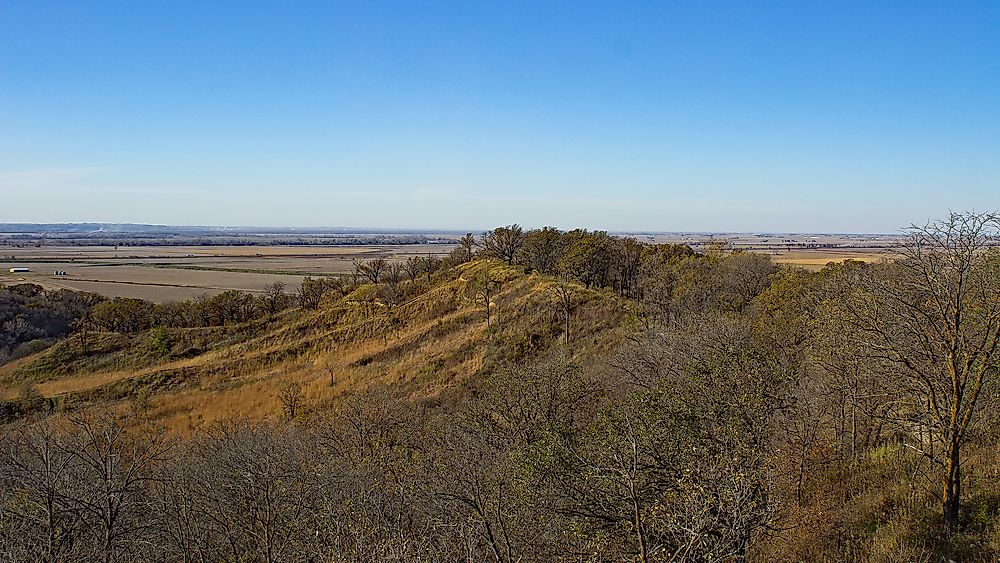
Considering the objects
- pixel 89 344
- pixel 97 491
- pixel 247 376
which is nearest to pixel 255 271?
pixel 89 344

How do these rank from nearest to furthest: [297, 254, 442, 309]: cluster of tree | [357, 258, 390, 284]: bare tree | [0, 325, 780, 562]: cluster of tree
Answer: [0, 325, 780, 562]: cluster of tree < [297, 254, 442, 309]: cluster of tree < [357, 258, 390, 284]: bare tree

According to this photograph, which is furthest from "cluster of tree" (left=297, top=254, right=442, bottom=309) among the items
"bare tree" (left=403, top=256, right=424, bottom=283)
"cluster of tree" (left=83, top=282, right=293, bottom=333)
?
"cluster of tree" (left=83, top=282, right=293, bottom=333)

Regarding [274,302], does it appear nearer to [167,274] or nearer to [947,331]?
[947,331]

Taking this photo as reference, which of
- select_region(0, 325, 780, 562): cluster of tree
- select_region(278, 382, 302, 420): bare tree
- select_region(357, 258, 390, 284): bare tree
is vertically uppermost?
select_region(357, 258, 390, 284): bare tree

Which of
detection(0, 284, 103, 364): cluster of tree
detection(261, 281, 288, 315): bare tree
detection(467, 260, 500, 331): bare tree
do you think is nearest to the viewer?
detection(467, 260, 500, 331): bare tree

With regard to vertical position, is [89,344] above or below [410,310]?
below

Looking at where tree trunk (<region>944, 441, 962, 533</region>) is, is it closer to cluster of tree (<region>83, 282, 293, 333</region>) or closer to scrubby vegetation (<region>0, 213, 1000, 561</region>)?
scrubby vegetation (<region>0, 213, 1000, 561</region>)

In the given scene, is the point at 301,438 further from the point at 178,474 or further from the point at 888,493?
the point at 888,493
